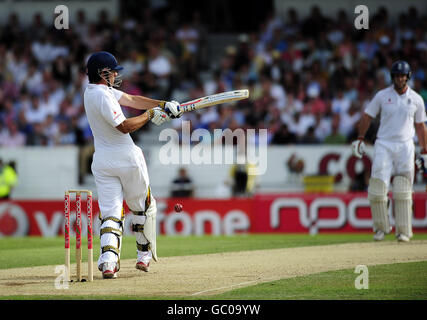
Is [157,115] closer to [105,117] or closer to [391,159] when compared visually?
[105,117]

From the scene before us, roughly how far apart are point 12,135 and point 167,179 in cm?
414

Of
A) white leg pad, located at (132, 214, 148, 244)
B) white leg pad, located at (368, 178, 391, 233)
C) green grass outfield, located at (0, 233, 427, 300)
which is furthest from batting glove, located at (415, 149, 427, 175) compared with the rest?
white leg pad, located at (132, 214, 148, 244)

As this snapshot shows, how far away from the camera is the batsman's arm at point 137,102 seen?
30.6ft

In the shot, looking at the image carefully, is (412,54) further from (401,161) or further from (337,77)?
(401,161)

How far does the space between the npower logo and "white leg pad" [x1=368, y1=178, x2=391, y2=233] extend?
4.88 meters

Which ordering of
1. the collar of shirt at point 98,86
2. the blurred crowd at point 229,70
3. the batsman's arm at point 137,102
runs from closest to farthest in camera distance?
the collar of shirt at point 98,86
the batsman's arm at point 137,102
the blurred crowd at point 229,70

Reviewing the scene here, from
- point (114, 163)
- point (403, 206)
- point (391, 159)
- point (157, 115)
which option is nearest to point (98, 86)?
point (157, 115)

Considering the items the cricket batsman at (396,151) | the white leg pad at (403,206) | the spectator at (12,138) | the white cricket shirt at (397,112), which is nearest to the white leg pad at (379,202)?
the cricket batsman at (396,151)

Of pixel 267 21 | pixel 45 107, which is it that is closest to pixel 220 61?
pixel 267 21

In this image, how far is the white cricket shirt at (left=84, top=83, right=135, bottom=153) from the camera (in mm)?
8688

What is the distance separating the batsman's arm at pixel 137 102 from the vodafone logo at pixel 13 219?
9153mm

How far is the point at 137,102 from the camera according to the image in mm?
9555

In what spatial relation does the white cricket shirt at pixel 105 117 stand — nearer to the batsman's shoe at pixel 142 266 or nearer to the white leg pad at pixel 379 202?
the batsman's shoe at pixel 142 266

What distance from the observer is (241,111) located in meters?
20.0
